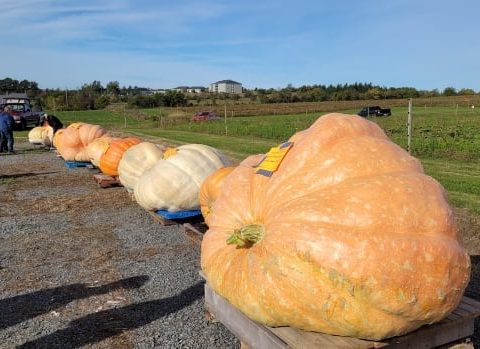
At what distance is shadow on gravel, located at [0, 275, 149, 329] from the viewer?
177 inches

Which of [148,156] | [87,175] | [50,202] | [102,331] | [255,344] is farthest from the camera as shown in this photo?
[87,175]

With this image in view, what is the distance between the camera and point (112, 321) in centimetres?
430

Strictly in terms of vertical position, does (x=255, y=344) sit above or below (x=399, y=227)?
below

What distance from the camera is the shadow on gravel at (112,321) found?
3973 millimetres

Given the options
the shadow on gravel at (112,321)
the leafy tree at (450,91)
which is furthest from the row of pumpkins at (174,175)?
the leafy tree at (450,91)

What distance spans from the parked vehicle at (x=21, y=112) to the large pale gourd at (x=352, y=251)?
106 feet

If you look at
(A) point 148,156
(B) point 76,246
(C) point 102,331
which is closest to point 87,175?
(A) point 148,156

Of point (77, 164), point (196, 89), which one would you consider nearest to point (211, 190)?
point (77, 164)

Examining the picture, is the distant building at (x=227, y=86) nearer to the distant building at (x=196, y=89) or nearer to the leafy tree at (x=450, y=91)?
the distant building at (x=196, y=89)

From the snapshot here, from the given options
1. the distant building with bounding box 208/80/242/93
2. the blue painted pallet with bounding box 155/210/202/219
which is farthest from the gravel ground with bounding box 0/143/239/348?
the distant building with bounding box 208/80/242/93

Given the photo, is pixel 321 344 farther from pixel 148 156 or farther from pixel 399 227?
pixel 148 156

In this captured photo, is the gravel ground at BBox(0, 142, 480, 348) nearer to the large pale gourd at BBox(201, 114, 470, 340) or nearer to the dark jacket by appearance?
the large pale gourd at BBox(201, 114, 470, 340)

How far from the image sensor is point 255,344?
3121mm

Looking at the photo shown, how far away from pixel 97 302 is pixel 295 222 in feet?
9.25
